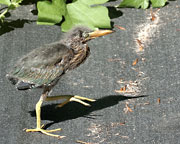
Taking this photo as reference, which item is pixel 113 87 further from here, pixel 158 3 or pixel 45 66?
pixel 158 3

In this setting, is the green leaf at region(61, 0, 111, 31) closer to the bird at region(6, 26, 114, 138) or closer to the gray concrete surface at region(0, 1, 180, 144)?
the gray concrete surface at region(0, 1, 180, 144)

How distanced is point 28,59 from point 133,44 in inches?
60.3

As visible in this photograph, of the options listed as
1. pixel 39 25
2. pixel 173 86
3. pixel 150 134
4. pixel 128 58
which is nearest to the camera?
pixel 150 134

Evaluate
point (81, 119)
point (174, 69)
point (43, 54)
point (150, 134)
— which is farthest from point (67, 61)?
point (174, 69)

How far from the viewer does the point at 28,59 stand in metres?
3.88

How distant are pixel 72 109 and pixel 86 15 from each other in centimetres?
141

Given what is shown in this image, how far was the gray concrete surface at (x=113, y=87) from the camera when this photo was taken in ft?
12.7

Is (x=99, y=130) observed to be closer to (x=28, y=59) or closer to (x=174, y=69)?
(x=28, y=59)

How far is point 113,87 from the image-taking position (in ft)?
14.6

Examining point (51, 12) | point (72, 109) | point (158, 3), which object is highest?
point (51, 12)

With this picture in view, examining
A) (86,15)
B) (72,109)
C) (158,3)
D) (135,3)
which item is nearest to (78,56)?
(72,109)

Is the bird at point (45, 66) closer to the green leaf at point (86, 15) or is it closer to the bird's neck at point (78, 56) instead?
the bird's neck at point (78, 56)

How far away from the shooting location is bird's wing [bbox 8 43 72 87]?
3842 mm

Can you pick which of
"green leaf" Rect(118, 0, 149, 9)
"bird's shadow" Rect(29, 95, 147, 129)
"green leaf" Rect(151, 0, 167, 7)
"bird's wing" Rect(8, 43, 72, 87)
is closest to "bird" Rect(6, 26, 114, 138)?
"bird's wing" Rect(8, 43, 72, 87)
